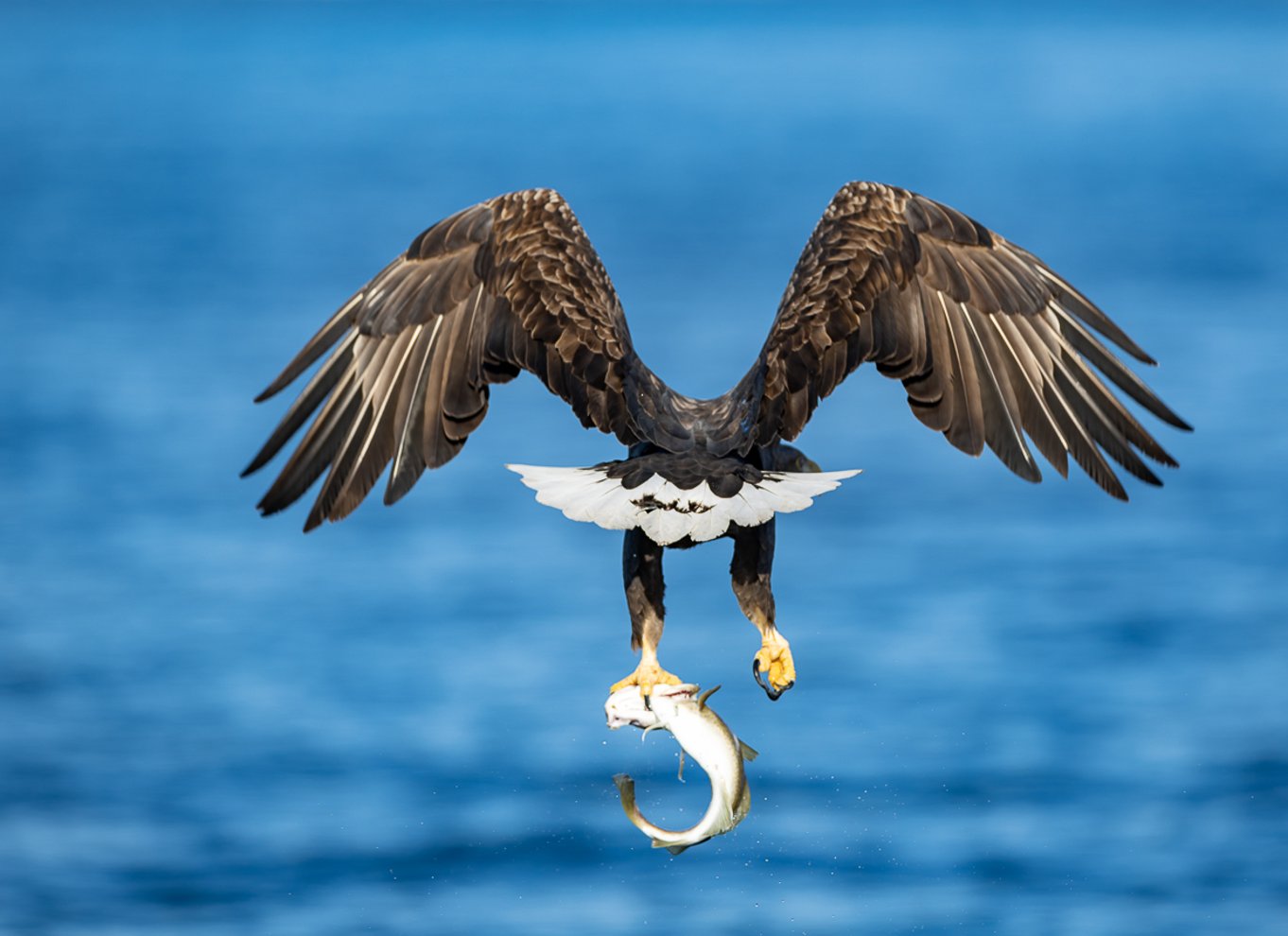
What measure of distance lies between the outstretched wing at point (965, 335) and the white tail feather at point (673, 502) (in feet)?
2.56

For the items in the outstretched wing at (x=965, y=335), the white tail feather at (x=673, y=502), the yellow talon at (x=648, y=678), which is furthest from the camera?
the outstretched wing at (x=965, y=335)

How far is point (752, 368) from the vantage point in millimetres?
8523

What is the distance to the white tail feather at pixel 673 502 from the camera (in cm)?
738

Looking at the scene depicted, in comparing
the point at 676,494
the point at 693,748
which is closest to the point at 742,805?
the point at 693,748

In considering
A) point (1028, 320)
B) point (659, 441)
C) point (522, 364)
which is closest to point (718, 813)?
point (659, 441)

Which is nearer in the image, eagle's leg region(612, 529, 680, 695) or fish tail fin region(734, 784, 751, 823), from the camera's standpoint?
fish tail fin region(734, 784, 751, 823)

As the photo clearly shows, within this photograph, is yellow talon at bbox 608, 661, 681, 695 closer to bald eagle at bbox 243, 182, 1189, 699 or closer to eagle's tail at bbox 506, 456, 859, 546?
bald eagle at bbox 243, 182, 1189, 699

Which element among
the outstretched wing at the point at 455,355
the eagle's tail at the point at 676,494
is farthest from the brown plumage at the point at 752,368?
the eagle's tail at the point at 676,494

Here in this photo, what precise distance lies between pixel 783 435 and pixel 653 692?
1.24 meters

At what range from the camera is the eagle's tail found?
7.39m

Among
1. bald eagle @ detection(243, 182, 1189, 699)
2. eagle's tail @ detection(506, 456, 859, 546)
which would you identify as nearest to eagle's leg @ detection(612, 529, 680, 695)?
bald eagle @ detection(243, 182, 1189, 699)

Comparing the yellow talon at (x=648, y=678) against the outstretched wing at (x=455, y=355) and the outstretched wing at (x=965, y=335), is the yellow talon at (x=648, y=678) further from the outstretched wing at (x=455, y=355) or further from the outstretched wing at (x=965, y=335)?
the outstretched wing at (x=965, y=335)

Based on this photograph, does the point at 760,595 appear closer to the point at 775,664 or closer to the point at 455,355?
the point at 775,664

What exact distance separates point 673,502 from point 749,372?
1.24 metres
